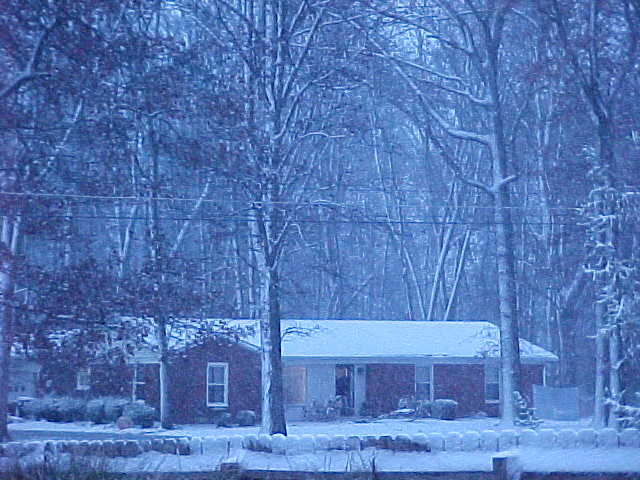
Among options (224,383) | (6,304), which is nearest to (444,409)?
(224,383)

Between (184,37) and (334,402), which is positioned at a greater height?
(184,37)

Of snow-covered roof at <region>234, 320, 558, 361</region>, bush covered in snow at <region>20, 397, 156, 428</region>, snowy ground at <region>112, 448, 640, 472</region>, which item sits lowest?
snowy ground at <region>112, 448, 640, 472</region>

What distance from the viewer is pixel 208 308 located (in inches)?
575

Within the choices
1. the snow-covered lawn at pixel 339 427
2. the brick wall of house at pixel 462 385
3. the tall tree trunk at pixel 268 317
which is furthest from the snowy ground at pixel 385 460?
the brick wall of house at pixel 462 385

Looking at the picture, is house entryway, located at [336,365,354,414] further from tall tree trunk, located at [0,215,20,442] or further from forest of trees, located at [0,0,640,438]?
tall tree trunk, located at [0,215,20,442]

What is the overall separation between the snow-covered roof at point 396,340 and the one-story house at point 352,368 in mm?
23

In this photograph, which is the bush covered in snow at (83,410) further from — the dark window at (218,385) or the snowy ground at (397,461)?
the snowy ground at (397,461)

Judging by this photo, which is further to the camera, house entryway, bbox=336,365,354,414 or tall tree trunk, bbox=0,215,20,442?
house entryway, bbox=336,365,354,414

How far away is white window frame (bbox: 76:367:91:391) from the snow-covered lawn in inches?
27.2

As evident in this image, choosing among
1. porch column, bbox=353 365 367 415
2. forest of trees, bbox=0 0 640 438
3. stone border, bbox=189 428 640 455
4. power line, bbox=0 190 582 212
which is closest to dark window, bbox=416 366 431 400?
porch column, bbox=353 365 367 415

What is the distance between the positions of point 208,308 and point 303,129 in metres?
4.59

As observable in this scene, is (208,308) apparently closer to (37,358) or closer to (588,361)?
(37,358)

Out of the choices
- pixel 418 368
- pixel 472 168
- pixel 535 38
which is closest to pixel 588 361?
pixel 418 368

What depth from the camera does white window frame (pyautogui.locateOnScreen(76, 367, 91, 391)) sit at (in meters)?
13.5
